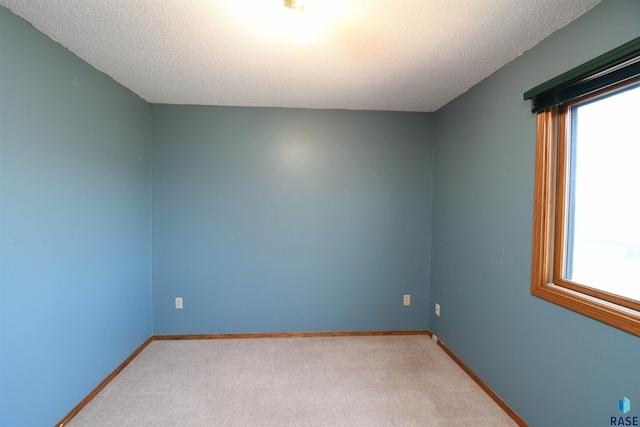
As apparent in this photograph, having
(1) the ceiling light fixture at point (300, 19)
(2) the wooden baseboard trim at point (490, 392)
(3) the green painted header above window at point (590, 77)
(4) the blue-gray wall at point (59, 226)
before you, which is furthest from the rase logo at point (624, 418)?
(4) the blue-gray wall at point (59, 226)

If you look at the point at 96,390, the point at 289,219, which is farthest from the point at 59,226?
the point at 289,219

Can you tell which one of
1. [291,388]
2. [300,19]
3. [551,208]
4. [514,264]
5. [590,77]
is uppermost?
[300,19]

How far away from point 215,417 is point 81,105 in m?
2.28

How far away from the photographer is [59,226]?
1711mm

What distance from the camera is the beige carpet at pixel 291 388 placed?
1780mm

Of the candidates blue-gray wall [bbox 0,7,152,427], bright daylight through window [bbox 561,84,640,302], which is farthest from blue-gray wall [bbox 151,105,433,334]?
bright daylight through window [bbox 561,84,640,302]

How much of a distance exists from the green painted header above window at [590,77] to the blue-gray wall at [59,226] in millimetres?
2843

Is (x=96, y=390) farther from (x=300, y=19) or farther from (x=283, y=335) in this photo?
(x=300, y=19)

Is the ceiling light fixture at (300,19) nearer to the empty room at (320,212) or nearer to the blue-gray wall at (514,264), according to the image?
the empty room at (320,212)

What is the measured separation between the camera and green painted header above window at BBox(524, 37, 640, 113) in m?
1.17

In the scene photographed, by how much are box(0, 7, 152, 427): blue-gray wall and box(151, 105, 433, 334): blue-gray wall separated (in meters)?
0.43

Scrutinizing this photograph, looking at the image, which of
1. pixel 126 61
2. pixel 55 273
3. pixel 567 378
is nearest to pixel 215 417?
pixel 55 273

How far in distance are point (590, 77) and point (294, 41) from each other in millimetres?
1500

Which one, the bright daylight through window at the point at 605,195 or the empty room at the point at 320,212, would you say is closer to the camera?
the bright daylight through window at the point at 605,195
